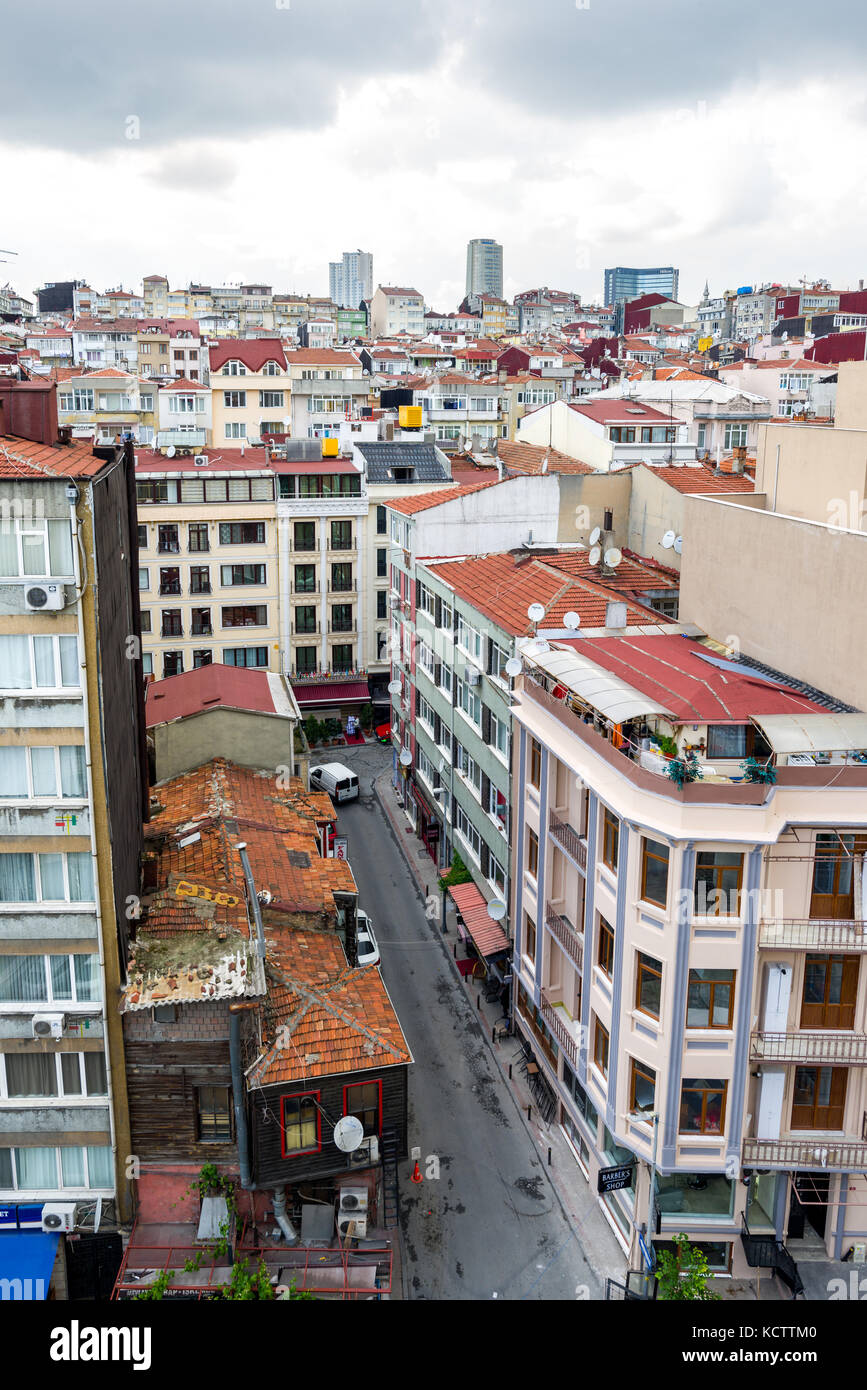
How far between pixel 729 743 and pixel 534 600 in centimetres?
1210

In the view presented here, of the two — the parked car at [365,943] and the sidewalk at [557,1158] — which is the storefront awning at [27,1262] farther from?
the parked car at [365,943]

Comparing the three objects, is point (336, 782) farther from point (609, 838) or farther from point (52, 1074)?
point (609, 838)

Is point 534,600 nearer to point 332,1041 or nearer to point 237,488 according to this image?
point 332,1041

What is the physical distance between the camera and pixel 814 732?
22.9m

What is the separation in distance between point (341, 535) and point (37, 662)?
3848cm

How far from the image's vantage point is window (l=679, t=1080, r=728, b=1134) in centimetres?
2364

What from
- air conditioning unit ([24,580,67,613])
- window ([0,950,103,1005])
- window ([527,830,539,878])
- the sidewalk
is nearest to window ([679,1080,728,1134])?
the sidewalk

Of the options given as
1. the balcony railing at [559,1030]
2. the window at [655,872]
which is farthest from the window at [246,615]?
the window at [655,872]

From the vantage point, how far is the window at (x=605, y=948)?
25.3 metres

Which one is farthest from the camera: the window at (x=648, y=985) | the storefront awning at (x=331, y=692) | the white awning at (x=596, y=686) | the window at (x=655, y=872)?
the storefront awning at (x=331, y=692)

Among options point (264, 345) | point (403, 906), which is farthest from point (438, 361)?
point (403, 906)

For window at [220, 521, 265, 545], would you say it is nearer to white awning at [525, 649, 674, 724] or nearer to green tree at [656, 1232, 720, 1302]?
white awning at [525, 649, 674, 724]

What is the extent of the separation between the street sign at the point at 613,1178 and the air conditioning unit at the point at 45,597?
57.5 feet

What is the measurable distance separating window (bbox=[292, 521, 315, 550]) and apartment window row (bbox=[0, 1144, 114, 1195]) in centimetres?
3942
